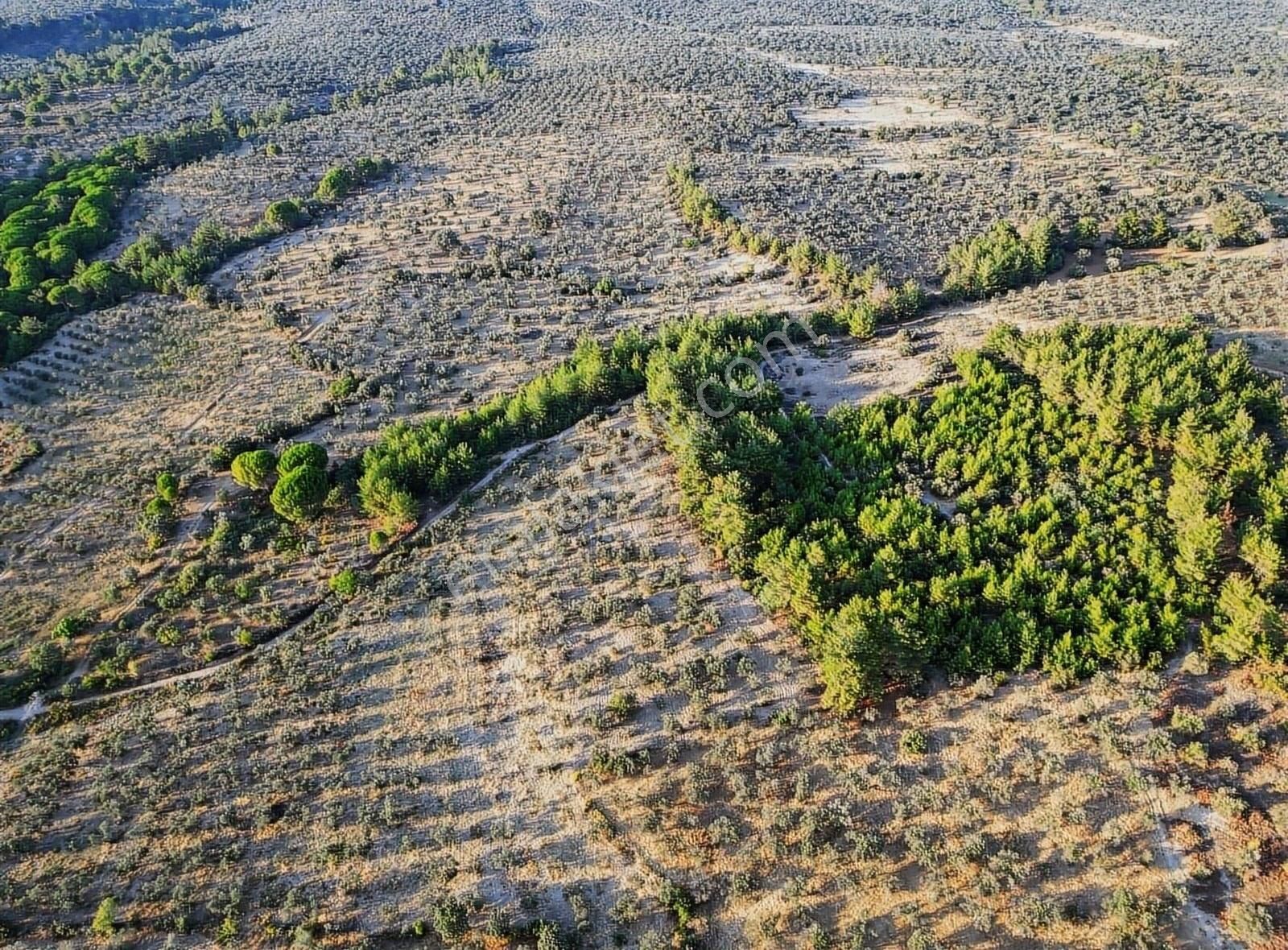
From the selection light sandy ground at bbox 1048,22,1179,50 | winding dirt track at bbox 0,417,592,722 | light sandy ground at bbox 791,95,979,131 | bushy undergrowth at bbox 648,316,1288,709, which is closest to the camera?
bushy undergrowth at bbox 648,316,1288,709

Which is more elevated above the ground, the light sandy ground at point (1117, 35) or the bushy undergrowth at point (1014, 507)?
the light sandy ground at point (1117, 35)

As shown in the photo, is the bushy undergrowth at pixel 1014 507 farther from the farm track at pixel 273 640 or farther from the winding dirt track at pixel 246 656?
the winding dirt track at pixel 246 656

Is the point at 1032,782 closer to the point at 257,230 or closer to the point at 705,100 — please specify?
the point at 257,230

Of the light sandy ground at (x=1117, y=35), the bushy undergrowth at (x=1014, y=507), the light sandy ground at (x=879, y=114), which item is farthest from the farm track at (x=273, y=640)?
the light sandy ground at (x=1117, y=35)

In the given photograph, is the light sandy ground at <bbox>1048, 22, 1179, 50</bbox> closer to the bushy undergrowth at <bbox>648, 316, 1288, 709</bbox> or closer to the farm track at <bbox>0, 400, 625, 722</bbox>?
the bushy undergrowth at <bbox>648, 316, 1288, 709</bbox>

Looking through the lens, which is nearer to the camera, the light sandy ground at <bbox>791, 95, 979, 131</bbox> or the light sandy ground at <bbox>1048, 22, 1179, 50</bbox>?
the light sandy ground at <bbox>791, 95, 979, 131</bbox>

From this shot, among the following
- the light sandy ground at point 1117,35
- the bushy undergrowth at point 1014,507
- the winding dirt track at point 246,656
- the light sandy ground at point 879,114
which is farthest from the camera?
the light sandy ground at point 1117,35

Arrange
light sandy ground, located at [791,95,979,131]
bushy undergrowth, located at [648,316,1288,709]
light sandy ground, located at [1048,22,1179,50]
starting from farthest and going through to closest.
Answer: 1. light sandy ground, located at [1048,22,1179,50]
2. light sandy ground, located at [791,95,979,131]
3. bushy undergrowth, located at [648,316,1288,709]

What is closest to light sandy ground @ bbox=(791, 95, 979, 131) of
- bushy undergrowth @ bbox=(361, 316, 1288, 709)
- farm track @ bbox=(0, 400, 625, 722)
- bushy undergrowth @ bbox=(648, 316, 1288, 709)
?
bushy undergrowth @ bbox=(648, 316, 1288, 709)

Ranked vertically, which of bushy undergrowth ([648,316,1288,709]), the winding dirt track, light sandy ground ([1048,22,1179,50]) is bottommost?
the winding dirt track

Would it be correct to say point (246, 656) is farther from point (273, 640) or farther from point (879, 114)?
point (879, 114)

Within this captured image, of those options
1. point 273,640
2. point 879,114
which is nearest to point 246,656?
point 273,640
